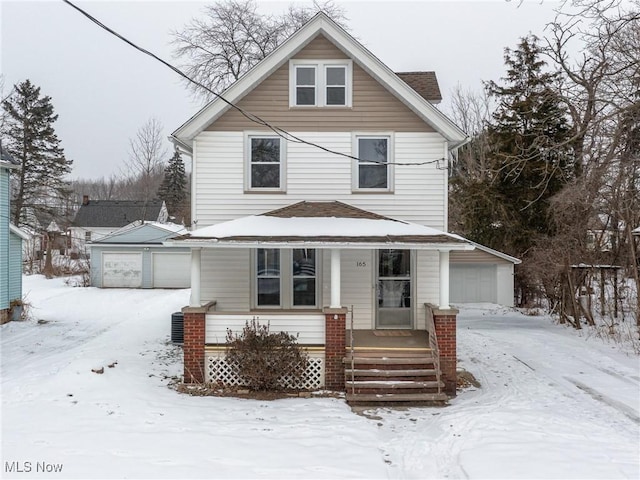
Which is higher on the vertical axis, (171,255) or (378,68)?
(378,68)

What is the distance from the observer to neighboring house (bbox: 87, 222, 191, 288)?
2595 centimetres

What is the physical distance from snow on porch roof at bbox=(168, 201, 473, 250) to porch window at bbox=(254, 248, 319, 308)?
1.13 meters

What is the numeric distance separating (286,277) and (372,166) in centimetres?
346

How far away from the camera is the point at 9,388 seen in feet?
27.2

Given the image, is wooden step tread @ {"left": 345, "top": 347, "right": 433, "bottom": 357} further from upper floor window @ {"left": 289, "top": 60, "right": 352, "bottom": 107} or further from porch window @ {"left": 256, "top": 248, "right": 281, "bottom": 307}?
upper floor window @ {"left": 289, "top": 60, "right": 352, "bottom": 107}

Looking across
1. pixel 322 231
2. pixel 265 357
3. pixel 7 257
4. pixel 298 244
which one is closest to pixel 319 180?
pixel 322 231

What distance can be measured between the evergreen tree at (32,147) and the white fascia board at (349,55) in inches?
1166

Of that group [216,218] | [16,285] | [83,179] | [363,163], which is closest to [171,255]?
[16,285]

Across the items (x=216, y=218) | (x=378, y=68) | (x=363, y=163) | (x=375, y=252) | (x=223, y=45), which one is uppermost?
(x=223, y=45)

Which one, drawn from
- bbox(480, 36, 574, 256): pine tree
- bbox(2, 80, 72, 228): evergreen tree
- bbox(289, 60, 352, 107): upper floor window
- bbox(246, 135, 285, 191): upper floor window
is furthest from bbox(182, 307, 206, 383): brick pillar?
bbox(2, 80, 72, 228): evergreen tree

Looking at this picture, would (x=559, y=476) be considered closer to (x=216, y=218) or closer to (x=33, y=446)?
(x=33, y=446)

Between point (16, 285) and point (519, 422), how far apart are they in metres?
16.5

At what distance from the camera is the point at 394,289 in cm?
1095

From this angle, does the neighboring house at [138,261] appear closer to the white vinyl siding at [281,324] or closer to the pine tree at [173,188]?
the white vinyl siding at [281,324]
